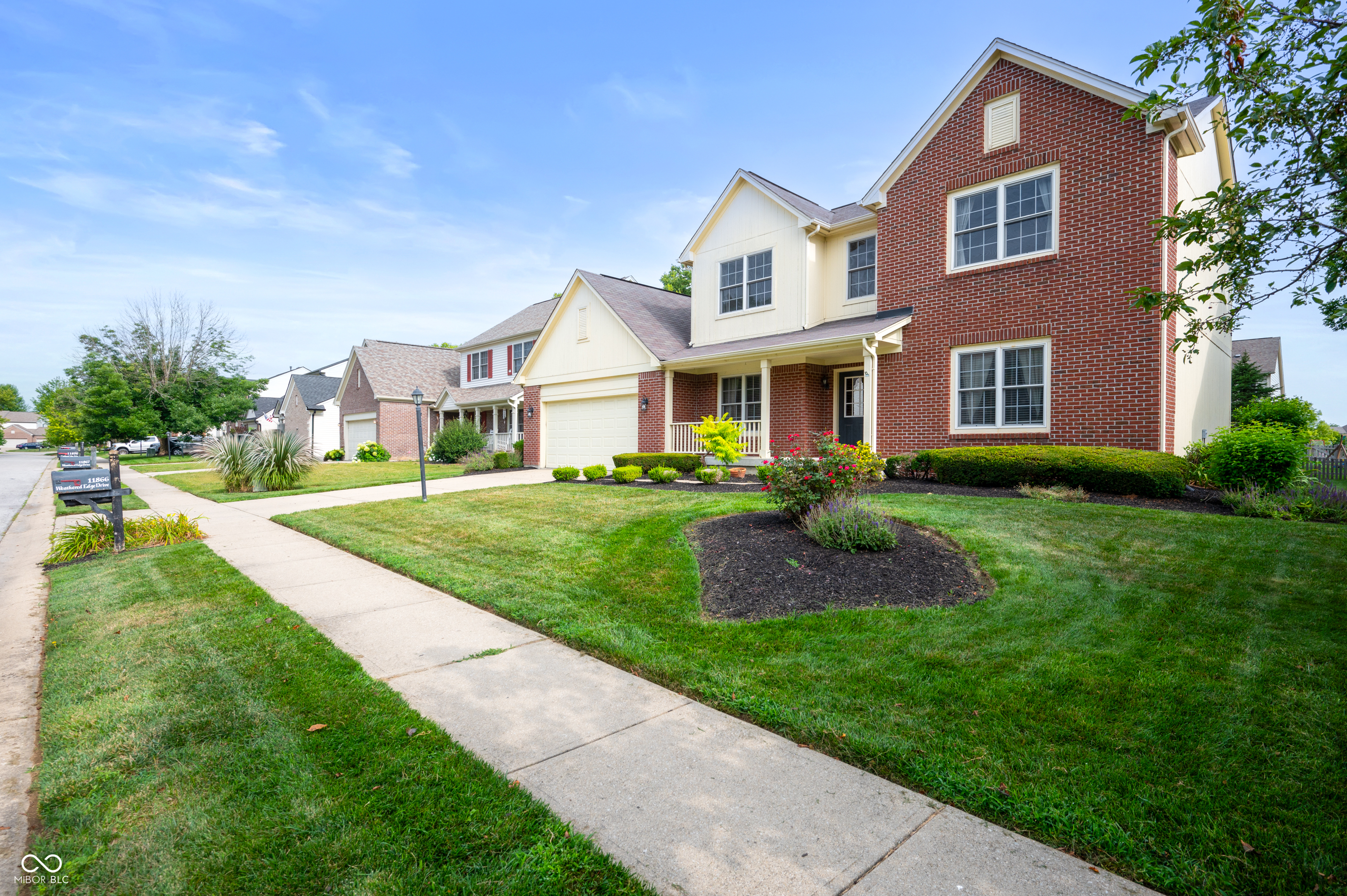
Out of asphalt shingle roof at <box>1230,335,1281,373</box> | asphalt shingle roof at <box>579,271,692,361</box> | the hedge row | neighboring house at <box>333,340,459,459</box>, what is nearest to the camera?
the hedge row

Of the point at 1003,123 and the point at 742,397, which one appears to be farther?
the point at 742,397

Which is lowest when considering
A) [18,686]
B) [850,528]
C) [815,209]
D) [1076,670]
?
[18,686]

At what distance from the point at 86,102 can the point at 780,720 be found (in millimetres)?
14809

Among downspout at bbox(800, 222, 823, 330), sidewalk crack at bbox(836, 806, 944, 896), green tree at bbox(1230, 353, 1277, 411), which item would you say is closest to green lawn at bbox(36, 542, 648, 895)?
sidewalk crack at bbox(836, 806, 944, 896)

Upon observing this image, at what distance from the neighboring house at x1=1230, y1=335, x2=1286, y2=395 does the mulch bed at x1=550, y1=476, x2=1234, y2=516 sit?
3465cm

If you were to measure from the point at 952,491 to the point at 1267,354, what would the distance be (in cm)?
4181

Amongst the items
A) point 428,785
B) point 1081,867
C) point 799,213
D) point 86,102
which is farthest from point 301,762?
point 799,213

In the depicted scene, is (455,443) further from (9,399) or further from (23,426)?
(9,399)

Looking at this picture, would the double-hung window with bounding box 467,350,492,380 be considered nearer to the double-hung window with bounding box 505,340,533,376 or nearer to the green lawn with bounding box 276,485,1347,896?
the double-hung window with bounding box 505,340,533,376

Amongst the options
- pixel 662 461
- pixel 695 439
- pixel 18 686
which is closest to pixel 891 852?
pixel 18 686

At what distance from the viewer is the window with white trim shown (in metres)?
11.6

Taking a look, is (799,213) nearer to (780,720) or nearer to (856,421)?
(856,421)

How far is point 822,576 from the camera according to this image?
5418mm

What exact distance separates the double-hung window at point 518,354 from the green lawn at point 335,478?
19.1 feet
